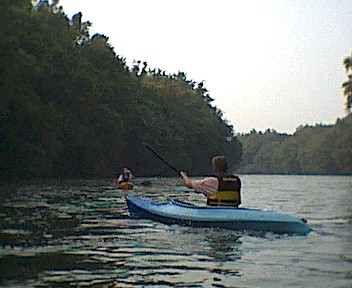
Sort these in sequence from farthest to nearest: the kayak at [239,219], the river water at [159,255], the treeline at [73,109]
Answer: the treeline at [73,109], the kayak at [239,219], the river water at [159,255]

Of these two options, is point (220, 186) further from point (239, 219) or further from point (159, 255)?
point (159, 255)

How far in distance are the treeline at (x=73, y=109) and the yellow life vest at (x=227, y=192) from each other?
59.1 ft

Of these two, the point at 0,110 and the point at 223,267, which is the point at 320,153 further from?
the point at 223,267

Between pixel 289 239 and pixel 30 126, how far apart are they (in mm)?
34852

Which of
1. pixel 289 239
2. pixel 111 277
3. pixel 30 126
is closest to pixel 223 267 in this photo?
pixel 111 277

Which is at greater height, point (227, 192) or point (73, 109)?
point (73, 109)

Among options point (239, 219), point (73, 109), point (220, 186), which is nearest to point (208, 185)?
point (220, 186)

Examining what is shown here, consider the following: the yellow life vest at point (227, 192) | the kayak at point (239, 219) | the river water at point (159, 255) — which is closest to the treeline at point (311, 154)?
the yellow life vest at point (227, 192)

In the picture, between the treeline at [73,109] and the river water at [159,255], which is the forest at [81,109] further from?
the river water at [159,255]

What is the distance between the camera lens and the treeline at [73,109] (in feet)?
140

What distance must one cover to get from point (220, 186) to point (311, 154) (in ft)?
473

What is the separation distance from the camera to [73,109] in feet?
176

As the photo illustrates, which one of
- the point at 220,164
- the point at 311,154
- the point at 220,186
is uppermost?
the point at 311,154

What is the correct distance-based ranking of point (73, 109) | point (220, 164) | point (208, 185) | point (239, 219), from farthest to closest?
1. point (73, 109)
2. point (208, 185)
3. point (220, 164)
4. point (239, 219)
